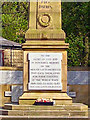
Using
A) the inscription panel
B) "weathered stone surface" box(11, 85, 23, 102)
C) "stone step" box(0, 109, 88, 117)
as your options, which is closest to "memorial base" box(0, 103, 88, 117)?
"stone step" box(0, 109, 88, 117)

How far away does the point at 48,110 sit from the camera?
81.1ft

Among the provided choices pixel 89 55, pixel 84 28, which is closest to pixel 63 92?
pixel 84 28

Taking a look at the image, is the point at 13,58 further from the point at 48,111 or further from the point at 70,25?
the point at 48,111

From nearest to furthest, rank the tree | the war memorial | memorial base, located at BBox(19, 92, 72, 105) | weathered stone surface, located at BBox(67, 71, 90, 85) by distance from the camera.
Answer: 1. memorial base, located at BBox(19, 92, 72, 105)
2. the war memorial
3. weathered stone surface, located at BBox(67, 71, 90, 85)
4. the tree

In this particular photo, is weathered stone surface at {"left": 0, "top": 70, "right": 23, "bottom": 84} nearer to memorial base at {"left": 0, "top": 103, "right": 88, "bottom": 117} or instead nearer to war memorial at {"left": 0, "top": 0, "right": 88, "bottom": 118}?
war memorial at {"left": 0, "top": 0, "right": 88, "bottom": 118}

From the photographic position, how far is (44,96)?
26219mm

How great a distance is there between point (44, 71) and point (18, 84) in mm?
6499

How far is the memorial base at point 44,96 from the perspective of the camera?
25938 mm

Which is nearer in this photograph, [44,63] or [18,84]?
[44,63]

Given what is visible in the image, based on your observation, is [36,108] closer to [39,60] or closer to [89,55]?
[39,60]

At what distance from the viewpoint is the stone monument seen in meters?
26.2

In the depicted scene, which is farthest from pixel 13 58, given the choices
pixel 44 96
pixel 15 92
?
pixel 44 96

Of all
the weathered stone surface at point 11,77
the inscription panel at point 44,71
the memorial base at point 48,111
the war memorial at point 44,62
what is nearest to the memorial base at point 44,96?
the war memorial at point 44,62

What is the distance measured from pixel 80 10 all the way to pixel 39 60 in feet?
51.7
